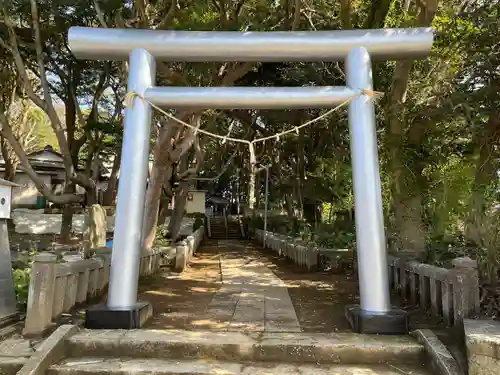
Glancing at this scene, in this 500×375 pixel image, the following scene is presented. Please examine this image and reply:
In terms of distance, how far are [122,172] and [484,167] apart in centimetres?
571

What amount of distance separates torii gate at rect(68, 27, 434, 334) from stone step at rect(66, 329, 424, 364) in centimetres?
64

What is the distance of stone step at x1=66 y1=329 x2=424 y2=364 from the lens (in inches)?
176

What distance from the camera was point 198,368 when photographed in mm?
4195

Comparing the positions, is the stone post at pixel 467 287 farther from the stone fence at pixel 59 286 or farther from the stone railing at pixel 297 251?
the stone railing at pixel 297 251

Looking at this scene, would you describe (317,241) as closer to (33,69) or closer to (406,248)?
(406,248)

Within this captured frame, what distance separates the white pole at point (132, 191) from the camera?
5.29 metres

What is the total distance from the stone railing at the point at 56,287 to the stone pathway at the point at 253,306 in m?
1.66

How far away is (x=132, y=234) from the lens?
211 inches

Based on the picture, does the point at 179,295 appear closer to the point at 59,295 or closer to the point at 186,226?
the point at 59,295

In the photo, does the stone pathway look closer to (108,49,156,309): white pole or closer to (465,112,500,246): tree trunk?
(108,49,156,309): white pole

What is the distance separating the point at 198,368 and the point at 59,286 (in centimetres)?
206

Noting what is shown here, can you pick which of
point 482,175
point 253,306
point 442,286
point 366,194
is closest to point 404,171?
point 482,175

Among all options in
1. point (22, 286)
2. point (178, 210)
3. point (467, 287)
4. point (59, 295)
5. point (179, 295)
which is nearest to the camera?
point (467, 287)

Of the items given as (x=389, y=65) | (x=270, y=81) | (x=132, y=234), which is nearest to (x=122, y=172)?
(x=132, y=234)
